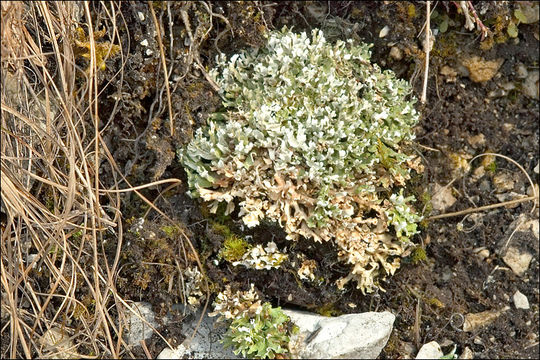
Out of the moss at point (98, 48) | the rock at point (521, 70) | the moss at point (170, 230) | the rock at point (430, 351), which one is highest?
the moss at point (98, 48)

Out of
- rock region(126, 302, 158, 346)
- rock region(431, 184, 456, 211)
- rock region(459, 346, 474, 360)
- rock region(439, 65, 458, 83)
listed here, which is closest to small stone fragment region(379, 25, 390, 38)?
rock region(439, 65, 458, 83)

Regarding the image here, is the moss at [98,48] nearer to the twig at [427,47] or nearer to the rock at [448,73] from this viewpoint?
the twig at [427,47]

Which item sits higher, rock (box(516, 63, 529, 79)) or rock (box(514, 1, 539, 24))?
rock (box(514, 1, 539, 24))

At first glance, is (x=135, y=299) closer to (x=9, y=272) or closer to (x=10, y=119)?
(x=9, y=272)

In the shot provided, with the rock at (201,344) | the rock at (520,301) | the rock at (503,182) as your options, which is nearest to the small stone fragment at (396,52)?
the rock at (503,182)

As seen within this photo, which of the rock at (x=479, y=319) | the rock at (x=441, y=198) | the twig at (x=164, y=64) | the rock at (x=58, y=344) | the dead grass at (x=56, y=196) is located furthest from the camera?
the rock at (x=441, y=198)

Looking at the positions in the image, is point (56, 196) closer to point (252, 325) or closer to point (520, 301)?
point (252, 325)

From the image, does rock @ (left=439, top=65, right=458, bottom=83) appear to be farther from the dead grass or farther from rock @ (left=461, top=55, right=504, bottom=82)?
the dead grass
